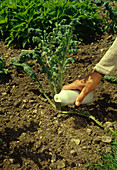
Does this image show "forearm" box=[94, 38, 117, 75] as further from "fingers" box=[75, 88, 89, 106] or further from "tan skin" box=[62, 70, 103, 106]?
"fingers" box=[75, 88, 89, 106]

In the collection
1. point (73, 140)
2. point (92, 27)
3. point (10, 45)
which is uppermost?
point (92, 27)

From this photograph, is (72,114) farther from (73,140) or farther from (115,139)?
(115,139)

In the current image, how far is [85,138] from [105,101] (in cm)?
58

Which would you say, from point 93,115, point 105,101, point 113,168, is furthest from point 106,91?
point 113,168

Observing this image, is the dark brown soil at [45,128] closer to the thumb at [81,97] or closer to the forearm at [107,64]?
the thumb at [81,97]

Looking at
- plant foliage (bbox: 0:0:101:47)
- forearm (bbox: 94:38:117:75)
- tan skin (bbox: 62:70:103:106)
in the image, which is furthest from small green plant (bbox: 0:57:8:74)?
forearm (bbox: 94:38:117:75)

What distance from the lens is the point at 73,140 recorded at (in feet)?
7.77

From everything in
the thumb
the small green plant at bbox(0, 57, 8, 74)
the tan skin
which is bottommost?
the small green plant at bbox(0, 57, 8, 74)

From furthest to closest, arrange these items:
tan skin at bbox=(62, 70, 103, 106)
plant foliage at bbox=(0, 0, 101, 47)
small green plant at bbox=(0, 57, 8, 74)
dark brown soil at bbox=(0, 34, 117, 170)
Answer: plant foliage at bbox=(0, 0, 101, 47), small green plant at bbox=(0, 57, 8, 74), tan skin at bbox=(62, 70, 103, 106), dark brown soil at bbox=(0, 34, 117, 170)

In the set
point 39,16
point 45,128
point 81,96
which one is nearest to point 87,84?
point 81,96

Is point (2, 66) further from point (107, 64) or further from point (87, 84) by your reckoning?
point (107, 64)

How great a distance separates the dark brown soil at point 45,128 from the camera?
86.7 inches

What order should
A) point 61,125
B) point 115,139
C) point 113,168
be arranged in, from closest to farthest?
1. point 113,168
2. point 115,139
3. point 61,125

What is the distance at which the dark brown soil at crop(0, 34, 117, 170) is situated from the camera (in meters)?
2.20
